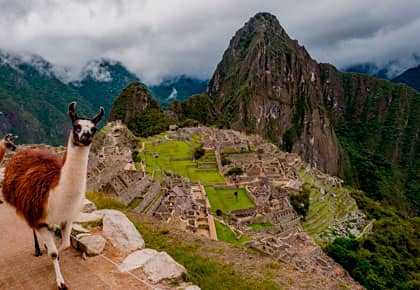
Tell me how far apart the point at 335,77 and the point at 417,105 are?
31.7 m

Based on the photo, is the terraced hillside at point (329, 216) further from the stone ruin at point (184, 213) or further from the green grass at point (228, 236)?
the stone ruin at point (184, 213)

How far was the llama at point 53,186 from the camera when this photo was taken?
8.15ft

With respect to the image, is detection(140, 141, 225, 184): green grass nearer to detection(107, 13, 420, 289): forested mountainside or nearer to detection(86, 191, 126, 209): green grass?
detection(86, 191, 126, 209): green grass

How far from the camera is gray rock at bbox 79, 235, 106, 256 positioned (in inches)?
134

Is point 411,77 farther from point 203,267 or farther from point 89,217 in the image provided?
point 89,217

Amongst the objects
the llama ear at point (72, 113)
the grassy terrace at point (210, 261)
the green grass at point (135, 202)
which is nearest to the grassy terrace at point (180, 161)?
the green grass at point (135, 202)

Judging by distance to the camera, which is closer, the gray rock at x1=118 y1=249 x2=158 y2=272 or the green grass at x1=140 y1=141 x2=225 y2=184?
the gray rock at x1=118 y1=249 x2=158 y2=272

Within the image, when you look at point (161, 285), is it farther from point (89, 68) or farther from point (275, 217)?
point (89, 68)

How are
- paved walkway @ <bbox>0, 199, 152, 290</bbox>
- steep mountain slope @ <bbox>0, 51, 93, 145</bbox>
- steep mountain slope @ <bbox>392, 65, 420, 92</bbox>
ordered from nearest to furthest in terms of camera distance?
paved walkway @ <bbox>0, 199, 152, 290</bbox>, steep mountain slope @ <bbox>0, 51, 93, 145</bbox>, steep mountain slope @ <bbox>392, 65, 420, 92</bbox>

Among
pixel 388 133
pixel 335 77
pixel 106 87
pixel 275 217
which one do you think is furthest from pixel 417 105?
pixel 275 217

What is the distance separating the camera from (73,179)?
8.43 ft

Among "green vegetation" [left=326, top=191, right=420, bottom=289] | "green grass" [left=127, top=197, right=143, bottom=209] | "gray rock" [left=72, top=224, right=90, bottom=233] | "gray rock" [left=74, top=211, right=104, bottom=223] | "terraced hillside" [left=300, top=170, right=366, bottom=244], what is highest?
"gray rock" [left=74, top=211, right=104, bottom=223]

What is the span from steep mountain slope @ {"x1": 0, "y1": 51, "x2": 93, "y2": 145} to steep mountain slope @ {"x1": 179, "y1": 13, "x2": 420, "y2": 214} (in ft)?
105

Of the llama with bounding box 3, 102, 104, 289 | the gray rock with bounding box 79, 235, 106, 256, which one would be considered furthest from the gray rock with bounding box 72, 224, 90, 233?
the llama with bounding box 3, 102, 104, 289
